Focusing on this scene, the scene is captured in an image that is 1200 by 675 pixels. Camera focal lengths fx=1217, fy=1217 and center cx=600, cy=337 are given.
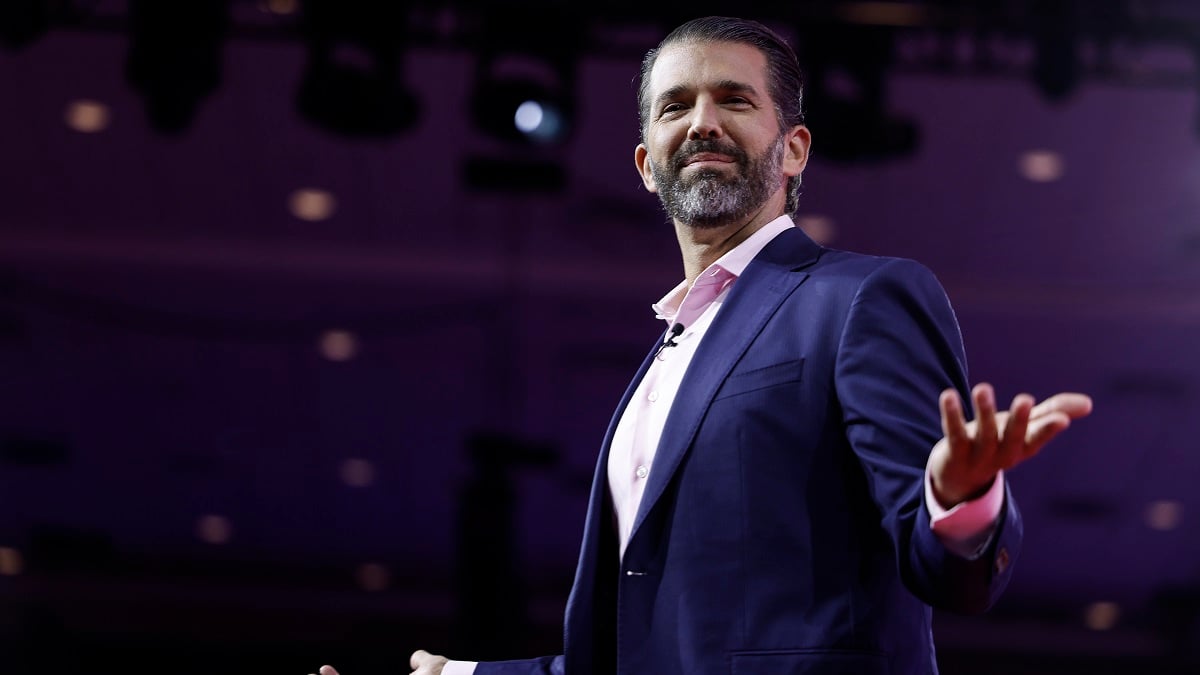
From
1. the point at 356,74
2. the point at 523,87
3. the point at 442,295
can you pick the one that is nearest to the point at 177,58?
the point at 356,74

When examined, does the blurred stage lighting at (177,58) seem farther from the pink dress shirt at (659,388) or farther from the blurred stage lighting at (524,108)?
the pink dress shirt at (659,388)

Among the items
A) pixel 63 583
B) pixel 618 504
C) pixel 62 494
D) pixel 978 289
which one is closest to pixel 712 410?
pixel 618 504

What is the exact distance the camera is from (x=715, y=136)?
1.66 m

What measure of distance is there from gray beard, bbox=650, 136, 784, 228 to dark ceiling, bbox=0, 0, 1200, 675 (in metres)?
3.59

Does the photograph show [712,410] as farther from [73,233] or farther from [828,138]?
[73,233]

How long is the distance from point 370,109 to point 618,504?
12.9 feet

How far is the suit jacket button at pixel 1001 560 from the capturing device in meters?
1.17

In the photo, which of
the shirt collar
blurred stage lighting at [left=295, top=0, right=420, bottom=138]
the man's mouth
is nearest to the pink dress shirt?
the shirt collar

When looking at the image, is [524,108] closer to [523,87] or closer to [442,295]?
[523,87]

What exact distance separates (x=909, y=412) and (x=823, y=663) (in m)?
0.28

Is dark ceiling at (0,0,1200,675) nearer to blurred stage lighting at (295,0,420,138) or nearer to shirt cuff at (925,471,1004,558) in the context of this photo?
blurred stage lighting at (295,0,420,138)

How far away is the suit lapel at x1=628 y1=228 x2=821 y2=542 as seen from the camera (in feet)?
4.70

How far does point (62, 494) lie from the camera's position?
39.2ft

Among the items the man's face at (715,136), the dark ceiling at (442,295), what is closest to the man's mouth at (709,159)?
the man's face at (715,136)
